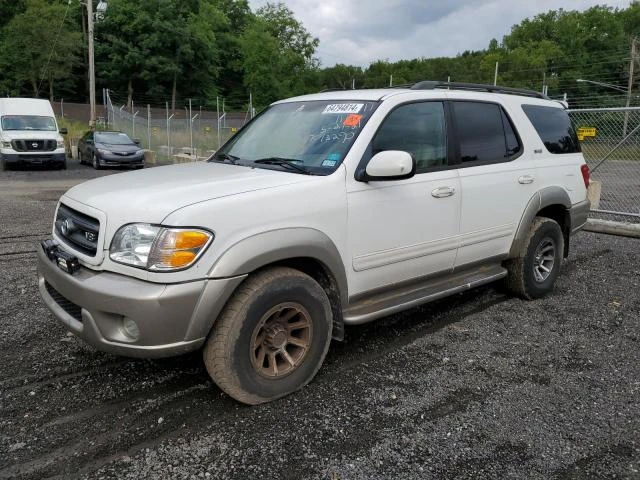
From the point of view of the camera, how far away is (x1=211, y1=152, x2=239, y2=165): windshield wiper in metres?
4.07

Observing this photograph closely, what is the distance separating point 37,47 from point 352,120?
176 feet

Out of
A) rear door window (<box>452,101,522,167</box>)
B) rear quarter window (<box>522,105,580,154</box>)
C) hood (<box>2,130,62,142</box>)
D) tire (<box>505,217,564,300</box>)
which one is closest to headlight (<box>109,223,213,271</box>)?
rear door window (<box>452,101,522,167</box>)

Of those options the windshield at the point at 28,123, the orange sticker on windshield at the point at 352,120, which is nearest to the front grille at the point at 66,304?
the orange sticker on windshield at the point at 352,120

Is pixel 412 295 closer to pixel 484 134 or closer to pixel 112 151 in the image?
pixel 484 134

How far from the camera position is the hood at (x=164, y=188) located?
2879 millimetres

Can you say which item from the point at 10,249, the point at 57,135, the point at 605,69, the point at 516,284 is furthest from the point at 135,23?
the point at 516,284

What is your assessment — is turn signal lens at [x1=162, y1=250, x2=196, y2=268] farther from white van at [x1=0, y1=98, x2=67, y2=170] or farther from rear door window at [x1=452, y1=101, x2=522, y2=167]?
white van at [x1=0, y1=98, x2=67, y2=170]

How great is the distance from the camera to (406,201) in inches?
145

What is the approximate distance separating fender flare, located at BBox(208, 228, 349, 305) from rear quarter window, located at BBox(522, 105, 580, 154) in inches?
107

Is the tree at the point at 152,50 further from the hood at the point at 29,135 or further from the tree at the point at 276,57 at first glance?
the hood at the point at 29,135

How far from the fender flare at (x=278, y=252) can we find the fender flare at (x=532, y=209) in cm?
206

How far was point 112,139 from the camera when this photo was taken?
65.5ft

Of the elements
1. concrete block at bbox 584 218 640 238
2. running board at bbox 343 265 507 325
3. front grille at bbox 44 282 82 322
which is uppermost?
front grille at bbox 44 282 82 322

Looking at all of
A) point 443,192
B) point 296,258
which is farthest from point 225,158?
point 443,192
